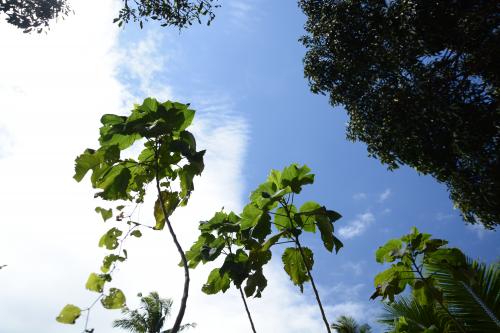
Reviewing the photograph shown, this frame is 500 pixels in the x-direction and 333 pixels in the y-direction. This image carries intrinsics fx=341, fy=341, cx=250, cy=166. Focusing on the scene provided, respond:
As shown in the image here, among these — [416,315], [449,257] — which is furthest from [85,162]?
[416,315]

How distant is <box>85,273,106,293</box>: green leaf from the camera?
1590 millimetres

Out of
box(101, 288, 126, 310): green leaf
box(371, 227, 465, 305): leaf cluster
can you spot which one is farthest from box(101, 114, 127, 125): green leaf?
box(371, 227, 465, 305): leaf cluster

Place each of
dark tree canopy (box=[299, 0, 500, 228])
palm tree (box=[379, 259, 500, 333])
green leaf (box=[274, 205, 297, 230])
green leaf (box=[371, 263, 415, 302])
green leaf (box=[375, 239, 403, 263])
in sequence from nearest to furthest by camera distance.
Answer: green leaf (box=[274, 205, 297, 230])
green leaf (box=[371, 263, 415, 302])
green leaf (box=[375, 239, 403, 263])
palm tree (box=[379, 259, 500, 333])
dark tree canopy (box=[299, 0, 500, 228])

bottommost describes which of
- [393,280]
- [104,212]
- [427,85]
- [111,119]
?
[393,280]

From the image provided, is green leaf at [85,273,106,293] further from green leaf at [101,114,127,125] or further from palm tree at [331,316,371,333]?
palm tree at [331,316,371,333]

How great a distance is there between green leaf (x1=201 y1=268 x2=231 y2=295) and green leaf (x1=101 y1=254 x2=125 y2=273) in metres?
0.86

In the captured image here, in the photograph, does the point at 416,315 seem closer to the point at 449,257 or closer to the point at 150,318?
the point at 449,257

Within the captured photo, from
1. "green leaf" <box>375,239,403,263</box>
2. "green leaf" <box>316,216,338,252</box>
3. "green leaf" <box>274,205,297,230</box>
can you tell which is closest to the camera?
"green leaf" <box>316,216,338,252</box>

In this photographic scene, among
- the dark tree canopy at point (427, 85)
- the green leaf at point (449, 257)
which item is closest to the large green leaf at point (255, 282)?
the green leaf at point (449, 257)

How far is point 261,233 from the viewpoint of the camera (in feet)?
6.89

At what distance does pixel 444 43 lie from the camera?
9.80 metres

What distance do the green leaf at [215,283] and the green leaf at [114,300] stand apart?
91 centimetres

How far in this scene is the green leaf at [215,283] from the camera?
236cm

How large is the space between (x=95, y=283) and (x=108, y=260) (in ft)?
0.39
